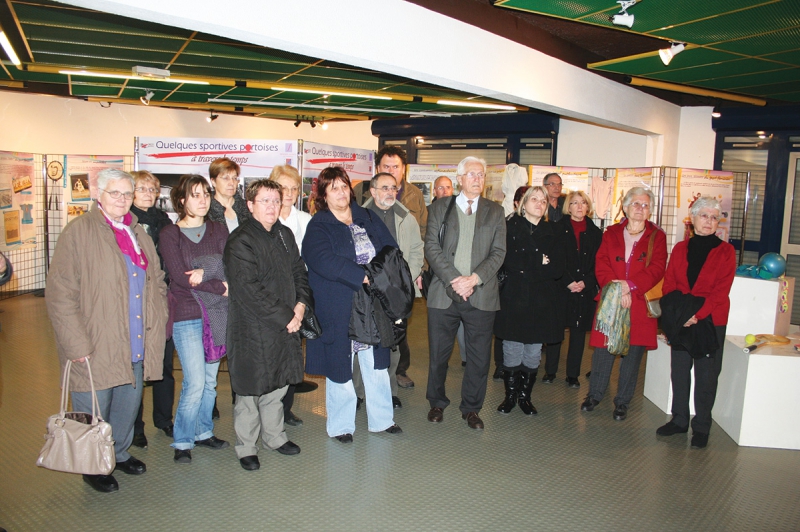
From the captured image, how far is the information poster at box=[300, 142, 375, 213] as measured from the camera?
19.2 feet

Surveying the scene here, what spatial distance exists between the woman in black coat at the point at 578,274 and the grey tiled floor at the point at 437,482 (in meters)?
0.82

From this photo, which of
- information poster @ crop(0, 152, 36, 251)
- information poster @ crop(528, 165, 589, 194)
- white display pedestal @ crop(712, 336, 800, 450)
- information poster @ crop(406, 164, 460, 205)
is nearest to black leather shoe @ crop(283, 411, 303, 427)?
white display pedestal @ crop(712, 336, 800, 450)

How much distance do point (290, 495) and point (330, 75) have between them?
220 inches

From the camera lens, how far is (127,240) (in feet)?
10.4

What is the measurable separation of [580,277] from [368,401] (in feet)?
7.17

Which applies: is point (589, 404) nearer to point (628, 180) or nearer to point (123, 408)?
point (123, 408)

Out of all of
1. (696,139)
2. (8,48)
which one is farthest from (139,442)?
(696,139)

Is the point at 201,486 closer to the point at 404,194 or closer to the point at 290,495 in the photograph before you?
the point at 290,495

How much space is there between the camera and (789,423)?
3.94 meters

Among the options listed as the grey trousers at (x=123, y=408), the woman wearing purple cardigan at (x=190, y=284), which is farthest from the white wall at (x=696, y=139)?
the grey trousers at (x=123, y=408)

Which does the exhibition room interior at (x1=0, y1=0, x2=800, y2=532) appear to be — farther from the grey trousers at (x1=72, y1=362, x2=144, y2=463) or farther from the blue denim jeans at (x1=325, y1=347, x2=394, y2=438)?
the grey trousers at (x1=72, y1=362, x2=144, y2=463)

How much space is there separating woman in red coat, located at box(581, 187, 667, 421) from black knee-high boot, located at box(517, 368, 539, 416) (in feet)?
1.56

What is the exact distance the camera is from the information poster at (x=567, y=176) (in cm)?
764

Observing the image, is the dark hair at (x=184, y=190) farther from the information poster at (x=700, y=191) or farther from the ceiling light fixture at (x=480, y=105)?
the information poster at (x=700, y=191)
